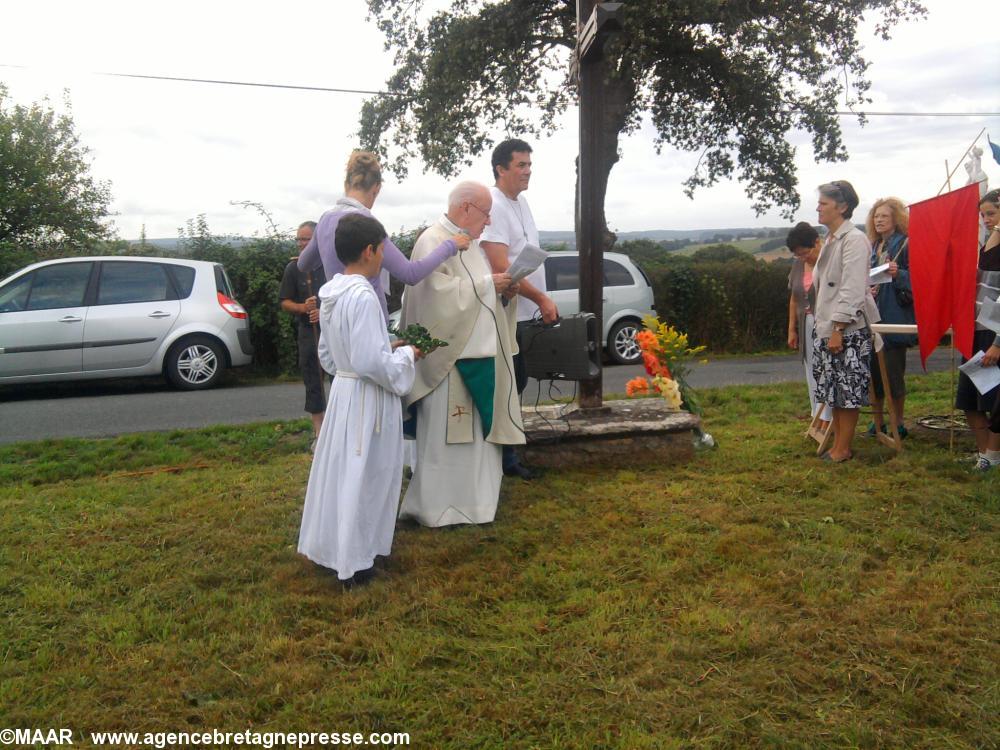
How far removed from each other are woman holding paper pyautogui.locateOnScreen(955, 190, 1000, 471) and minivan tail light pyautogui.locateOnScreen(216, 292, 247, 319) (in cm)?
814

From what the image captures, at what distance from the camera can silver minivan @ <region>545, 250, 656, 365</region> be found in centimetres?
1223

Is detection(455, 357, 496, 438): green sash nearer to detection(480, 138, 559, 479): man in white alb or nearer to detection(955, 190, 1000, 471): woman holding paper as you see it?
detection(480, 138, 559, 479): man in white alb

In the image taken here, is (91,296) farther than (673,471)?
Yes

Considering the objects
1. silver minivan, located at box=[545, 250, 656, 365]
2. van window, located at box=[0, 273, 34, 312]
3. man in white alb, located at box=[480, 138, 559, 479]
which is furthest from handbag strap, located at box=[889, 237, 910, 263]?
van window, located at box=[0, 273, 34, 312]

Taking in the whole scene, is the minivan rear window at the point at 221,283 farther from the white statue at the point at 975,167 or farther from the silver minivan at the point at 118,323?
the white statue at the point at 975,167

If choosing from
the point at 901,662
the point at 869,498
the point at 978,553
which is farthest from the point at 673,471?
the point at 901,662

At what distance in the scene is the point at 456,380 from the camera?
4.46m

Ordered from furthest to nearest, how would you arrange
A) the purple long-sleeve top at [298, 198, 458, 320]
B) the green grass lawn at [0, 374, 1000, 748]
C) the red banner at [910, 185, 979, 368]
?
the red banner at [910, 185, 979, 368] → the purple long-sleeve top at [298, 198, 458, 320] → the green grass lawn at [0, 374, 1000, 748]

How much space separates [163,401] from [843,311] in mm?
7183

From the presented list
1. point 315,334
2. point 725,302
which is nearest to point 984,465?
point 315,334

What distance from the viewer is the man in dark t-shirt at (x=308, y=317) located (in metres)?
6.25

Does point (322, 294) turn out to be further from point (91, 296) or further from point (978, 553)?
point (91, 296)

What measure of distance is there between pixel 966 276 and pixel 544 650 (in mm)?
3829

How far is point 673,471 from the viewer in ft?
17.8
